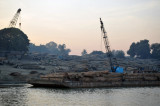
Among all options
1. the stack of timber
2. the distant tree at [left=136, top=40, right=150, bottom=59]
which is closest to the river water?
the stack of timber

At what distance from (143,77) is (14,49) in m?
81.9

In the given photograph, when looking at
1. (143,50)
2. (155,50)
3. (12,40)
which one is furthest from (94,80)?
(155,50)

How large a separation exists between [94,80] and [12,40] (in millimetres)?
80622

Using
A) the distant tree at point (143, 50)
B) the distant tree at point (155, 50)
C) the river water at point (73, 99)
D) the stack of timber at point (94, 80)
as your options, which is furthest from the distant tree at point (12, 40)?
the distant tree at point (155, 50)

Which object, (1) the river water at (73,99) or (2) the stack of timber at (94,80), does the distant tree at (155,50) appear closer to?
(2) the stack of timber at (94,80)

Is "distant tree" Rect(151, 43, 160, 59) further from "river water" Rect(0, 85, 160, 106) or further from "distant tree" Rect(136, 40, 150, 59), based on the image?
"river water" Rect(0, 85, 160, 106)

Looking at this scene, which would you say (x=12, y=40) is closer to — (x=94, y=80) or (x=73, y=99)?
(x=94, y=80)

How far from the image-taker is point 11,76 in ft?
212

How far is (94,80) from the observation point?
52875mm

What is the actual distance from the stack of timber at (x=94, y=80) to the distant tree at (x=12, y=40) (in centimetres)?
7344

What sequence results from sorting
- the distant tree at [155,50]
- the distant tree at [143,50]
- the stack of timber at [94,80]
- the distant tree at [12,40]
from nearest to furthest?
the stack of timber at [94,80] → the distant tree at [12,40] → the distant tree at [155,50] → the distant tree at [143,50]

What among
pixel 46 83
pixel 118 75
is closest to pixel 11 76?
pixel 46 83

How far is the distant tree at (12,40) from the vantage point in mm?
117062

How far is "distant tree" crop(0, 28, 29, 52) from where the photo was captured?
4609 inches
